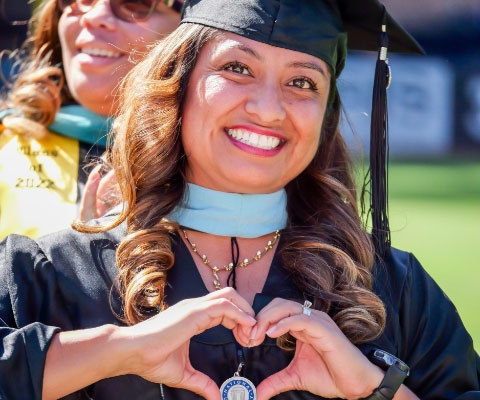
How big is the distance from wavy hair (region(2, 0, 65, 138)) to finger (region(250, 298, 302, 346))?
1.83 meters

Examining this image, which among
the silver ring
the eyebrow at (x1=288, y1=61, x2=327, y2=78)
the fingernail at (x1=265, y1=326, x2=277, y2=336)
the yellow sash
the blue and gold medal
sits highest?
the eyebrow at (x1=288, y1=61, x2=327, y2=78)

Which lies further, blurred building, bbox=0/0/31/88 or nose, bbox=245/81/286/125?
blurred building, bbox=0/0/31/88

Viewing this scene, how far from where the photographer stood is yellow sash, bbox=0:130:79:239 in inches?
155

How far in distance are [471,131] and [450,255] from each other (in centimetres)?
705

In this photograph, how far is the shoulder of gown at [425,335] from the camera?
3.09 meters

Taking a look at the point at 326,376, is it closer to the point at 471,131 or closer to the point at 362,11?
the point at 362,11

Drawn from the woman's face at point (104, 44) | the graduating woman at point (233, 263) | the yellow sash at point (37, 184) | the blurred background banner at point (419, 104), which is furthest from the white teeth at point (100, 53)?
the blurred background banner at point (419, 104)

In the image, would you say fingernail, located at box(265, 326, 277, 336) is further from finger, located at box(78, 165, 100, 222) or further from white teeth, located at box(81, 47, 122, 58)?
white teeth, located at box(81, 47, 122, 58)

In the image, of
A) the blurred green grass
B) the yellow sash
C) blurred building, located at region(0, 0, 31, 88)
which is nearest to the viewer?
the yellow sash

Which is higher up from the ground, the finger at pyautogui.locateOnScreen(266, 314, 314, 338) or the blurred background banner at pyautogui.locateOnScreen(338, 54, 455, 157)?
the finger at pyautogui.locateOnScreen(266, 314, 314, 338)

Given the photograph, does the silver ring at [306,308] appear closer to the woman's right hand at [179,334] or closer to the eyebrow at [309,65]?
the woman's right hand at [179,334]

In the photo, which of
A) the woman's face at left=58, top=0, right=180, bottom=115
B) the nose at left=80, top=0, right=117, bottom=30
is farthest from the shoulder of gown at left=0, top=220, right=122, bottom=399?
the nose at left=80, top=0, right=117, bottom=30

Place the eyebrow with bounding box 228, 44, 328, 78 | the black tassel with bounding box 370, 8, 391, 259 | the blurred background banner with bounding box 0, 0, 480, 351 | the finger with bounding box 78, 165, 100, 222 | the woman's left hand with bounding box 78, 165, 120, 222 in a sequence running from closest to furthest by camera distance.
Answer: the eyebrow with bounding box 228, 44, 328, 78, the black tassel with bounding box 370, 8, 391, 259, the woman's left hand with bounding box 78, 165, 120, 222, the finger with bounding box 78, 165, 100, 222, the blurred background banner with bounding box 0, 0, 480, 351

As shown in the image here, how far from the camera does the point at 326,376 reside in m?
2.88
